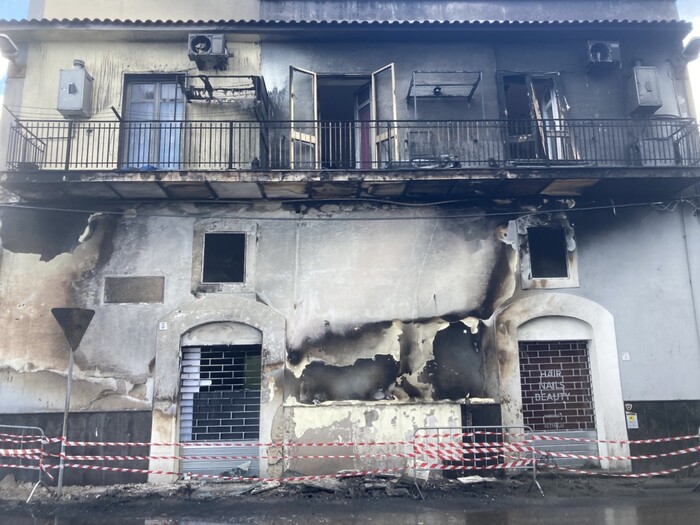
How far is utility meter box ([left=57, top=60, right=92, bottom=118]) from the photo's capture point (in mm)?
9656

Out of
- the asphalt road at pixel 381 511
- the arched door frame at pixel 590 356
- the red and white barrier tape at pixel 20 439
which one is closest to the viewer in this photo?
the asphalt road at pixel 381 511

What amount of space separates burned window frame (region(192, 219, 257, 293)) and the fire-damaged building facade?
4cm

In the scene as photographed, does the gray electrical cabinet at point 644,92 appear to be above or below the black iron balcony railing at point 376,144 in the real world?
above

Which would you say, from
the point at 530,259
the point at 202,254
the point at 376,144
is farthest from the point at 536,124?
the point at 202,254

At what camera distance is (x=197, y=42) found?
10.0 meters

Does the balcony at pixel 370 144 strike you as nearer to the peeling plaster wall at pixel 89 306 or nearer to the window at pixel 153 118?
the window at pixel 153 118

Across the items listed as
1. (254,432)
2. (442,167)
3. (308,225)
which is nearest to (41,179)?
(308,225)

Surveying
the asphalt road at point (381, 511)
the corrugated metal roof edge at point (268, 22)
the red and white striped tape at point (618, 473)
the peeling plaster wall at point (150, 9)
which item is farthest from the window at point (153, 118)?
the red and white striped tape at point (618, 473)

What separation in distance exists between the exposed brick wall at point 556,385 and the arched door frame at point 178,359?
4731 mm

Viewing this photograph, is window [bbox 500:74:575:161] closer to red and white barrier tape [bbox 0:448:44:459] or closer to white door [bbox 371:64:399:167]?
white door [bbox 371:64:399:167]

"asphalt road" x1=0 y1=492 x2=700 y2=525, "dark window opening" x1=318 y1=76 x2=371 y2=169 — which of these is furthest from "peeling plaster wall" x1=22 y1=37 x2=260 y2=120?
"asphalt road" x1=0 y1=492 x2=700 y2=525

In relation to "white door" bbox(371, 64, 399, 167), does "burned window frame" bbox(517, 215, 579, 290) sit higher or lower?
lower

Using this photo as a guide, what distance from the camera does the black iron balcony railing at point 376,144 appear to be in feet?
32.1

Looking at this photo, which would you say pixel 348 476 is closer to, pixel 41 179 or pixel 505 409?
pixel 505 409
